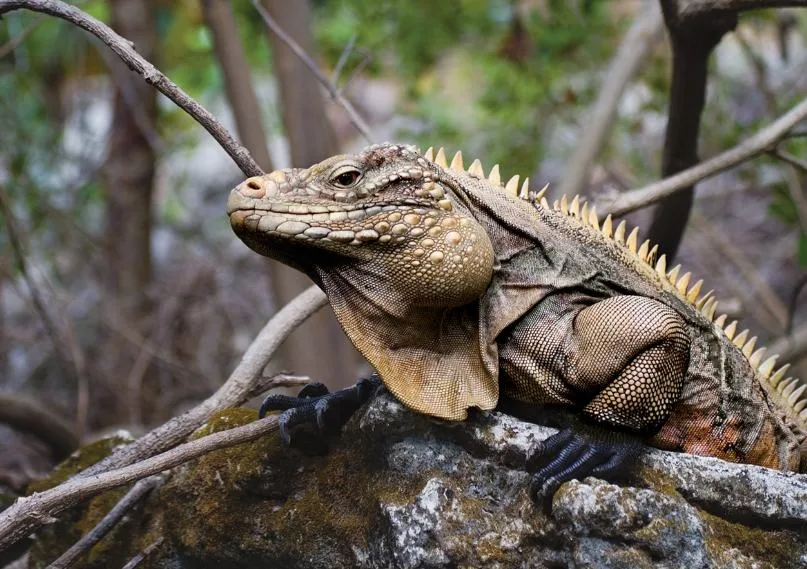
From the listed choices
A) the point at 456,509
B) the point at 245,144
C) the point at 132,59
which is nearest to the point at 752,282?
the point at 245,144

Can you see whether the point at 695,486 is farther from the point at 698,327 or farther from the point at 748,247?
the point at 748,247

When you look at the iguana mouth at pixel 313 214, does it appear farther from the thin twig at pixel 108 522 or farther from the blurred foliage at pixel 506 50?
the blurred foliage at pixel 506 50

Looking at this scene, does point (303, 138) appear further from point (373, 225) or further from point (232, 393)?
point (373, 225)

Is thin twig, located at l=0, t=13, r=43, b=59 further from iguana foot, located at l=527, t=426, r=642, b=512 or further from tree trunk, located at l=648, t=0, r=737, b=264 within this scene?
iguana foot, located at l=527, t=426, r=642, b=512

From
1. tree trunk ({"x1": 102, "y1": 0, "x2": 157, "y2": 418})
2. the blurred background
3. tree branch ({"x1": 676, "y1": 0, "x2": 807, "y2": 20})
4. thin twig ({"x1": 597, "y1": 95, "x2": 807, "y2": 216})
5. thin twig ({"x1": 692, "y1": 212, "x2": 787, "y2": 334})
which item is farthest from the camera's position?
thin twig ({"x1": 692, "y1": 212, "x2": 787, "y2": 334})

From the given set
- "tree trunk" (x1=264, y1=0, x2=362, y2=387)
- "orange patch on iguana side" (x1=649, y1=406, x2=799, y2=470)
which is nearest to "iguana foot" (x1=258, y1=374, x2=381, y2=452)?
"orange patch on iguana side" (x1=649, y1=406, x2=799, y2=470)

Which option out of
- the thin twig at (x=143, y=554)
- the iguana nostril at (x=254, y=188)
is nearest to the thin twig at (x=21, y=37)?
the iguana nostril at (x=254, y=188)

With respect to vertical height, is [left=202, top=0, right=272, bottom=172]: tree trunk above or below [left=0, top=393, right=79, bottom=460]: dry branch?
above
